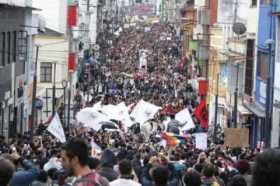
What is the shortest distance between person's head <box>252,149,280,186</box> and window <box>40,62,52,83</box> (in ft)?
178

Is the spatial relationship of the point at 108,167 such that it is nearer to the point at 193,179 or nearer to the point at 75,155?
the point at 193,179

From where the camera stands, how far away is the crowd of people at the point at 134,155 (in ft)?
26.3

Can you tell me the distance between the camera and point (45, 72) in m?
60.4

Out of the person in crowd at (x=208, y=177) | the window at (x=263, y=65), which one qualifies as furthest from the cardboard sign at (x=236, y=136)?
the person in crowd at (x=208, y=177)

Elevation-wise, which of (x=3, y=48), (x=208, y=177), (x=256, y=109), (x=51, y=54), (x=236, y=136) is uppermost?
(x=208, y=177)

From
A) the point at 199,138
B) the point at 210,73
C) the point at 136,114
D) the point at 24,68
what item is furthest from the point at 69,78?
the point at 199,138

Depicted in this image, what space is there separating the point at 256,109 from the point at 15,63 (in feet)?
34.0

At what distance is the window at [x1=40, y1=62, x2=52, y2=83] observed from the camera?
197ft

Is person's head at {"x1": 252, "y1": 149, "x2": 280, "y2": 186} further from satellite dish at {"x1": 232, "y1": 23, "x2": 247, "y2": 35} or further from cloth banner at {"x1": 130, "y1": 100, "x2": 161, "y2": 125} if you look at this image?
satellite dish at {"x1": 232, "y1": 23, "x2": 247, "y2": 35}

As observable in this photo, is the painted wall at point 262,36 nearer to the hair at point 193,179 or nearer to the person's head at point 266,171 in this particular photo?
the hair at point 193,179

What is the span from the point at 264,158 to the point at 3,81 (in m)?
34.0

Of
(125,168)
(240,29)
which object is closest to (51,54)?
(240,29)

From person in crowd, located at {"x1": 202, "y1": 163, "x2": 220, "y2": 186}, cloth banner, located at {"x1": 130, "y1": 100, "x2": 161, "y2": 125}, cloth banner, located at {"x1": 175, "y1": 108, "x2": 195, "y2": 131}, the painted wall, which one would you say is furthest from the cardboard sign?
person in crowd, located at {"x1": 202, "y1": 163, "x2": 220, "y2": 186}

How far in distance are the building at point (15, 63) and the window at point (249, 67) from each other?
1023cm
